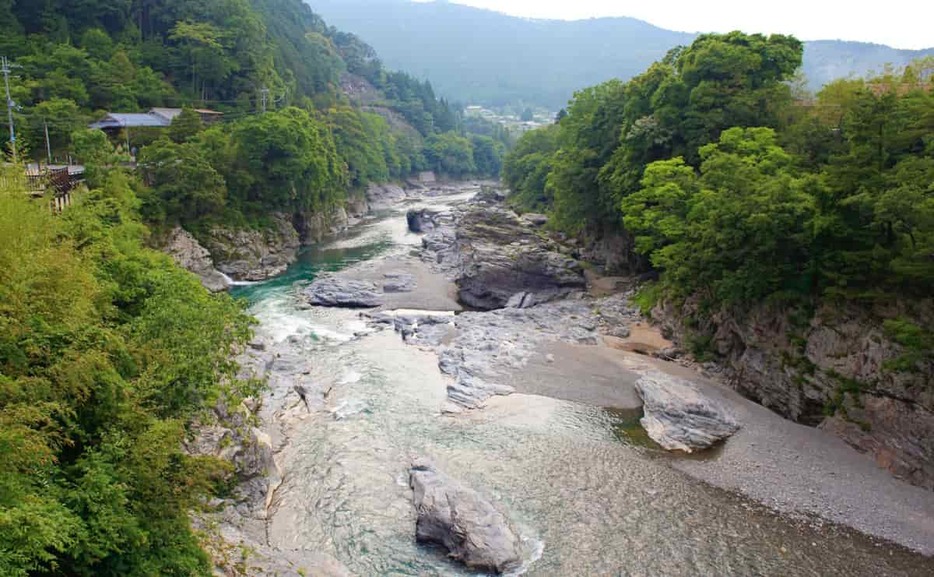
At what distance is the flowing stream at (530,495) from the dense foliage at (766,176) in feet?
28.2

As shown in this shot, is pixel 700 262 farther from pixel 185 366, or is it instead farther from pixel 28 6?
pixel 28 6

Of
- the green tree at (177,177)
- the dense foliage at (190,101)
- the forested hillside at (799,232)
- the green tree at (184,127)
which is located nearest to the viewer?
the forested hillside at (799,232)

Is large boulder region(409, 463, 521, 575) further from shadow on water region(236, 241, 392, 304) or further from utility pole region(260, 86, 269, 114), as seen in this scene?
utility pole region(260, 86, 269, 114)

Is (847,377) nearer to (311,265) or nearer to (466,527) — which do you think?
(466,527)

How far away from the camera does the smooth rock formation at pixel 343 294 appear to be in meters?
37.5

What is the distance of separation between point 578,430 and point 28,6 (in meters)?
60.9

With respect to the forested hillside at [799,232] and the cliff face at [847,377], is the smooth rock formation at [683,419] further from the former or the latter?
the forested hillside at [799,232]

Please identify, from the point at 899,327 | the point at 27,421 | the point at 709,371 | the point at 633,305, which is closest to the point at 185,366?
the point at 27,421

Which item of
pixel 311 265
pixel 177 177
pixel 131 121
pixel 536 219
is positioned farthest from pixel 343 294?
pixel 536 219

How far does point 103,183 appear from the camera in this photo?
3256 cm

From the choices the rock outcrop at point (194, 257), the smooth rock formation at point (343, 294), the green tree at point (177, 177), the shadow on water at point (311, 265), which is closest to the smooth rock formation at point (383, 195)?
the shadow on water at point (311, 265)

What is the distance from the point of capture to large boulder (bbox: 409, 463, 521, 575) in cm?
1487

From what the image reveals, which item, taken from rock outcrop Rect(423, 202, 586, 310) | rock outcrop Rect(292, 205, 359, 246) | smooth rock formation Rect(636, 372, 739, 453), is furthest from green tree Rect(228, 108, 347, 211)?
smooth rock formation Rect(636, 372, 739, 453)

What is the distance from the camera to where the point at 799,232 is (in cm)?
2283
